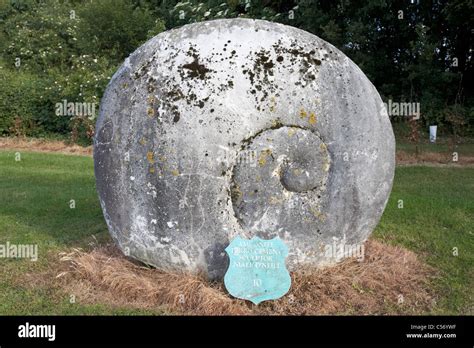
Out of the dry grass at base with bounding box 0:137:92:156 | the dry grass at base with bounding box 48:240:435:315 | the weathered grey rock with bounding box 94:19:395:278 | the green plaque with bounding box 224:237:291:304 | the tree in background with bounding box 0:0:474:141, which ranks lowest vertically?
the dry grass at base with bounding box 48:240:435:315

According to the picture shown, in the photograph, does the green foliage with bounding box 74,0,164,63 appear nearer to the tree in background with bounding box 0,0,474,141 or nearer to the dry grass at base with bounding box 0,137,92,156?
the tree in background with bounding box 0,0,474,141

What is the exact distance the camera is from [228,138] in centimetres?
458

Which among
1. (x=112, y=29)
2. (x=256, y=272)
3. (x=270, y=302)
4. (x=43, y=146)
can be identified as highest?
(x=112, y=29)

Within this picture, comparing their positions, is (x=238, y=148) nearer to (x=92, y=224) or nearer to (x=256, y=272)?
(x=256, y=272)

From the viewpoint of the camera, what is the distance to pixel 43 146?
14.9 m

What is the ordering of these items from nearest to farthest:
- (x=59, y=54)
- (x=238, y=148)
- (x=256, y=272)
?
(x=256, y=272)
(x=238, y=148)
(x=59, y=54)

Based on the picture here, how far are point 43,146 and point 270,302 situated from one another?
11980 mm

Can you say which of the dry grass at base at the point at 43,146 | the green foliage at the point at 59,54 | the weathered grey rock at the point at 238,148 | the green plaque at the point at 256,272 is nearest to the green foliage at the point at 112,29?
the green foliage at the point at 59,54

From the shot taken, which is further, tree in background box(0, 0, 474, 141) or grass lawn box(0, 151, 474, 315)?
tree in background box(0, 0, 474, 141)

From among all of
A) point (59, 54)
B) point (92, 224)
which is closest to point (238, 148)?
point (92, 224)

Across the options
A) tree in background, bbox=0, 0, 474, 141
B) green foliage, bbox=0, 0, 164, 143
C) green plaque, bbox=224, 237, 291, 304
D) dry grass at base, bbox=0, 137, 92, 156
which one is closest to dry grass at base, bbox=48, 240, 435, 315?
green plaque, bbox=224, 237, 291, 304

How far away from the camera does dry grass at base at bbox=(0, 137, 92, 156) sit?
567 inches

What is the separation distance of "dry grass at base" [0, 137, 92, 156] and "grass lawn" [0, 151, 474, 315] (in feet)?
8.70

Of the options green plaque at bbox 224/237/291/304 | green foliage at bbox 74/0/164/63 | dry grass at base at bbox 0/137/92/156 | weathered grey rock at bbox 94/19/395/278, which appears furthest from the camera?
green foliage at bbox 74/0/164/63
